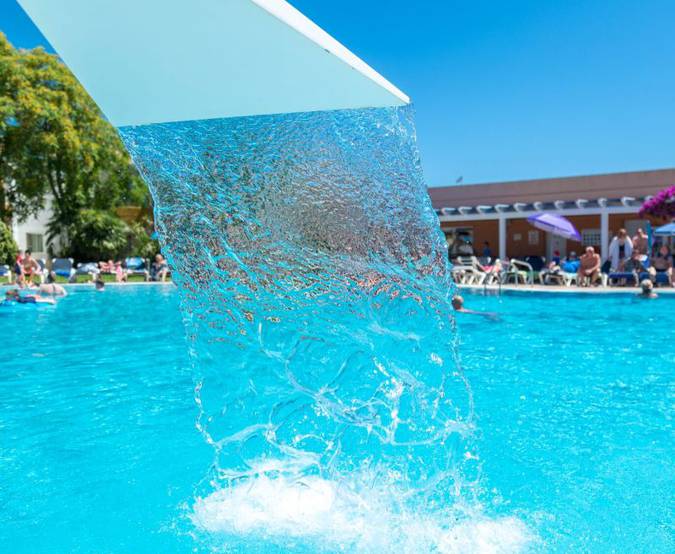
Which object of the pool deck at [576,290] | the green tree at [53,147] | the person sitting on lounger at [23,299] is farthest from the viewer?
the green tree at [53,147]

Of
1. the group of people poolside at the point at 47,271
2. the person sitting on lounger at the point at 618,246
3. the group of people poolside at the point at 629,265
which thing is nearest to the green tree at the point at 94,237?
the group of people poolside at the point at 47,271

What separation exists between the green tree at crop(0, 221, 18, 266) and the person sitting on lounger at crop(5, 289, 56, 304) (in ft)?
33.5

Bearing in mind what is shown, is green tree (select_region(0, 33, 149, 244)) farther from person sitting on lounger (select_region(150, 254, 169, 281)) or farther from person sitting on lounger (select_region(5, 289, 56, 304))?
person sitting on lounger (select_region(5, 289, 56, 304))

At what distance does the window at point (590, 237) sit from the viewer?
24.6 meters

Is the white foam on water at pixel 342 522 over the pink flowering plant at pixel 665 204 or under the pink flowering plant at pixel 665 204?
under

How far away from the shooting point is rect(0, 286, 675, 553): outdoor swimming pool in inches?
118

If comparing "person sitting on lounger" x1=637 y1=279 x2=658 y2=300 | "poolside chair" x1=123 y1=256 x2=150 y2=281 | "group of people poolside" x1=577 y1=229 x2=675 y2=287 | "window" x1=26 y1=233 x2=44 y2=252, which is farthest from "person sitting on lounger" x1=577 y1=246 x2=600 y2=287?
"window" x1=26 y1=233 x2=44 y2=252

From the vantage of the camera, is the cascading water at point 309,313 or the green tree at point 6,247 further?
the green tree at point 6,247

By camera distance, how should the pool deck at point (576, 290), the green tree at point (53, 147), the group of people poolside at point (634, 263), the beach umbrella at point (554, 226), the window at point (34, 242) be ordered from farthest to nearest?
the window at point (34, 242)
the green tree at point (53, 147)
the beach umbrella at point (554, 226)
the group of people poolside at point (634, 263)
the pool deck at point (576, 290)

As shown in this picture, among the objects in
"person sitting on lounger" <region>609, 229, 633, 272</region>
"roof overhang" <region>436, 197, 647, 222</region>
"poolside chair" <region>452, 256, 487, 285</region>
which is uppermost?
"roof overhang" <region>436, 197, 647, 222</region>

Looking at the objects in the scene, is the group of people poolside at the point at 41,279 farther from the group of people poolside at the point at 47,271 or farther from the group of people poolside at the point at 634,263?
the group of people poolside at the point at 634,263

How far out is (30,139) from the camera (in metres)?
23.2

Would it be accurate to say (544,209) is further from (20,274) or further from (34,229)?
(34,229)

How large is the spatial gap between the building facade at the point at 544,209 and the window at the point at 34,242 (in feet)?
63.3
